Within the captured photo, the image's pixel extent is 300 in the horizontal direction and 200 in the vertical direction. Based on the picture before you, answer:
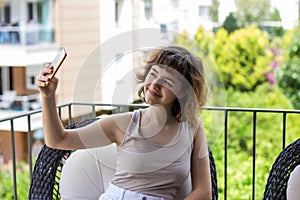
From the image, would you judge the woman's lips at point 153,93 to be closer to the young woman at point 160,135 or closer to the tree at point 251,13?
the young woman at point 160,135

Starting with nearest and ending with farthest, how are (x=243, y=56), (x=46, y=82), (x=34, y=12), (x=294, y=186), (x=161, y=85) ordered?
(x=46, y=82)
(x=161, y=85)
(x=294, y=186)
(x=34, y=12)
(x=243, y=56)

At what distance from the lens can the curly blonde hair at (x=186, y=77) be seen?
5.05ft

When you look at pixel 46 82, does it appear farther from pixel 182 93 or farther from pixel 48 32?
pixel 48 32

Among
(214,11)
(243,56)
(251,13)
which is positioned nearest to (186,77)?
(243,56)

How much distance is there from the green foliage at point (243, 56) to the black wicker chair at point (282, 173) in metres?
6.99

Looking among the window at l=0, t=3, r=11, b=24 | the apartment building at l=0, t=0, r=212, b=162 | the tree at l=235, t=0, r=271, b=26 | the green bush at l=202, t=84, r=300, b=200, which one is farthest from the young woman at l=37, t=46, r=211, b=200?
the tree at l=235, t=0, r=271, b=26

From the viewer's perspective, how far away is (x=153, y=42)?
5.16ft

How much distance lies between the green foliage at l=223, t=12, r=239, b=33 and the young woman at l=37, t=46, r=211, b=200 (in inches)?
298

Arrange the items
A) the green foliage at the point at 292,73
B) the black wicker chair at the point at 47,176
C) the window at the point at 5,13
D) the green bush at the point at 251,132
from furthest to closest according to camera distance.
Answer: the window at the point at 5,13 → the green foliage at the point at 292,73 → the green bush at the point at 251,132 → the black wicker chair at the point at 47,176

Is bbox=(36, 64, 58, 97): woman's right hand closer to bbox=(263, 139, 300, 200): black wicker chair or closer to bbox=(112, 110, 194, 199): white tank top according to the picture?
bbox=(112, 110, 194, 199): white tank top

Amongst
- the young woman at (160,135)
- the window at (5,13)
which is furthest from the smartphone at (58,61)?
the window at (5,13)

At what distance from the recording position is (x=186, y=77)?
155cm

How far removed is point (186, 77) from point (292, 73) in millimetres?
6136

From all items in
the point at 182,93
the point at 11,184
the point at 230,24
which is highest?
the point at 230,24
